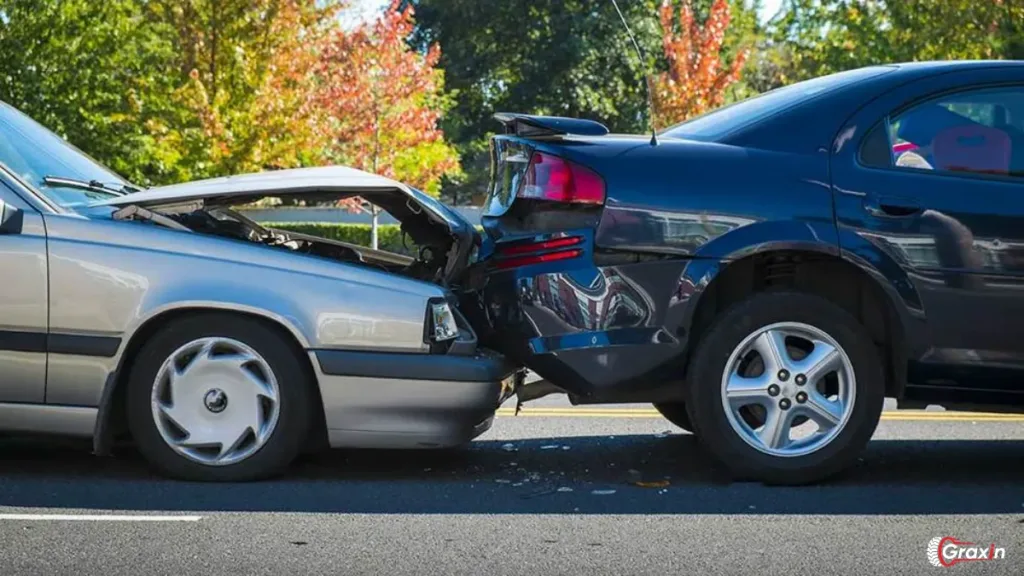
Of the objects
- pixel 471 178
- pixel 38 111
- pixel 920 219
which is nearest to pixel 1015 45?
pixel 38 111

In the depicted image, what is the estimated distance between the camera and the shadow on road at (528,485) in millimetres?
5160

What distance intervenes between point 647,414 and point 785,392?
7.94ft

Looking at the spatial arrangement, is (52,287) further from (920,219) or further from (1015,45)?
(1015,45)

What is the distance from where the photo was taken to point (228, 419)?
17.9 ft

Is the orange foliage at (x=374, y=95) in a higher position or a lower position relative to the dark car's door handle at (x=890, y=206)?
higher

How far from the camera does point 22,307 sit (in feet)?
17.8

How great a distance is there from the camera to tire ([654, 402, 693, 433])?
671cm

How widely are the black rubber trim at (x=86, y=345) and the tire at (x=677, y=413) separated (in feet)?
8.48

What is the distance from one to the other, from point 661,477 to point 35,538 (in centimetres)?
251

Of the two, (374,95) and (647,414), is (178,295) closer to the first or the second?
(647,414)

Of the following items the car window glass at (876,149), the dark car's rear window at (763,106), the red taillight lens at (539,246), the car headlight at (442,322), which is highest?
the dark car's rear window at (763,106)

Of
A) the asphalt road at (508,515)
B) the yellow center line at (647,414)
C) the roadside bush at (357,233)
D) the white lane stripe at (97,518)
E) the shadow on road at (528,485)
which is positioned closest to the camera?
the asphalt road at (508,515)

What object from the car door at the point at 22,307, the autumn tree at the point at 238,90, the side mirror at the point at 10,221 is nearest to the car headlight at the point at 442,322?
the car door at the point at 22,307

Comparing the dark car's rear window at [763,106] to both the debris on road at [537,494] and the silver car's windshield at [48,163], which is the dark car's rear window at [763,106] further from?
the silver car's windshield at [48,163]
